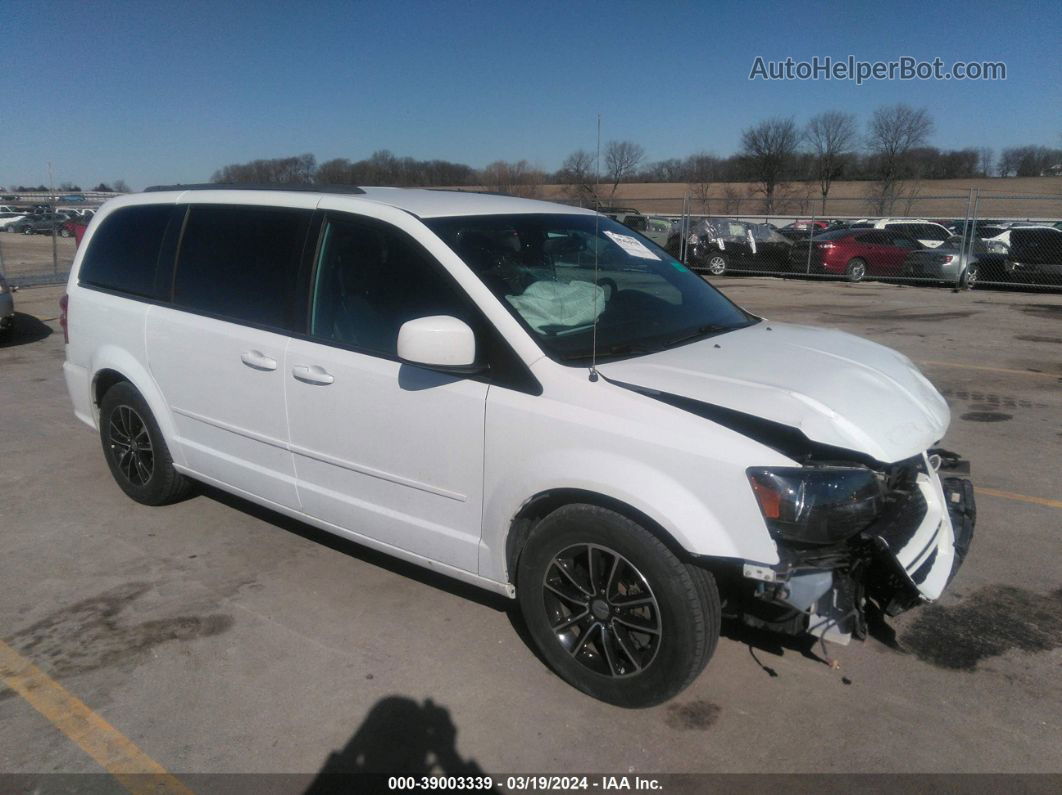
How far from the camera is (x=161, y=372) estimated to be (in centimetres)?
453

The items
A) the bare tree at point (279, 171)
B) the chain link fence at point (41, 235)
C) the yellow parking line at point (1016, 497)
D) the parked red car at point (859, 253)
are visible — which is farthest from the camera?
the parked red car at point (859, 253)

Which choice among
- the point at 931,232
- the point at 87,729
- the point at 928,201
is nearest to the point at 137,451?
Answer: the point at 87,729

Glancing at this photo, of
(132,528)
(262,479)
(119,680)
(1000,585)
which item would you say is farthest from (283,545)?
(1000,585)

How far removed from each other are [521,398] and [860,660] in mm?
1848

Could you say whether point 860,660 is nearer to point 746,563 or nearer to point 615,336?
point 746,563

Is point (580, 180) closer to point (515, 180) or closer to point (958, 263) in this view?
point (515, 180)

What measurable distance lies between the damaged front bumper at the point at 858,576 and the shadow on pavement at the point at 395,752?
1.18m

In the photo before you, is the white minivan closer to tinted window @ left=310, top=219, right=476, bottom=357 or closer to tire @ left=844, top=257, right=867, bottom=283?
tinted window @ left=310, top=219, right=476, bottom=357

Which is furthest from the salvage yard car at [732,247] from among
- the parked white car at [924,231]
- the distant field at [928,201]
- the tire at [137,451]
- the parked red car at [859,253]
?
the tire at [137,451]

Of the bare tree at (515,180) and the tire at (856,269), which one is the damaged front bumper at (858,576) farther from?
the tire at (856,269)

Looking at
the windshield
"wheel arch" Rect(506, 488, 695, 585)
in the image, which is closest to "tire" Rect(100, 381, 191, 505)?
the windshield

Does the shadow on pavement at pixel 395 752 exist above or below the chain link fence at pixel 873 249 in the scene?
below

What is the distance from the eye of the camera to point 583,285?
3.73 metres

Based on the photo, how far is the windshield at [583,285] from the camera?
3.35 meters
